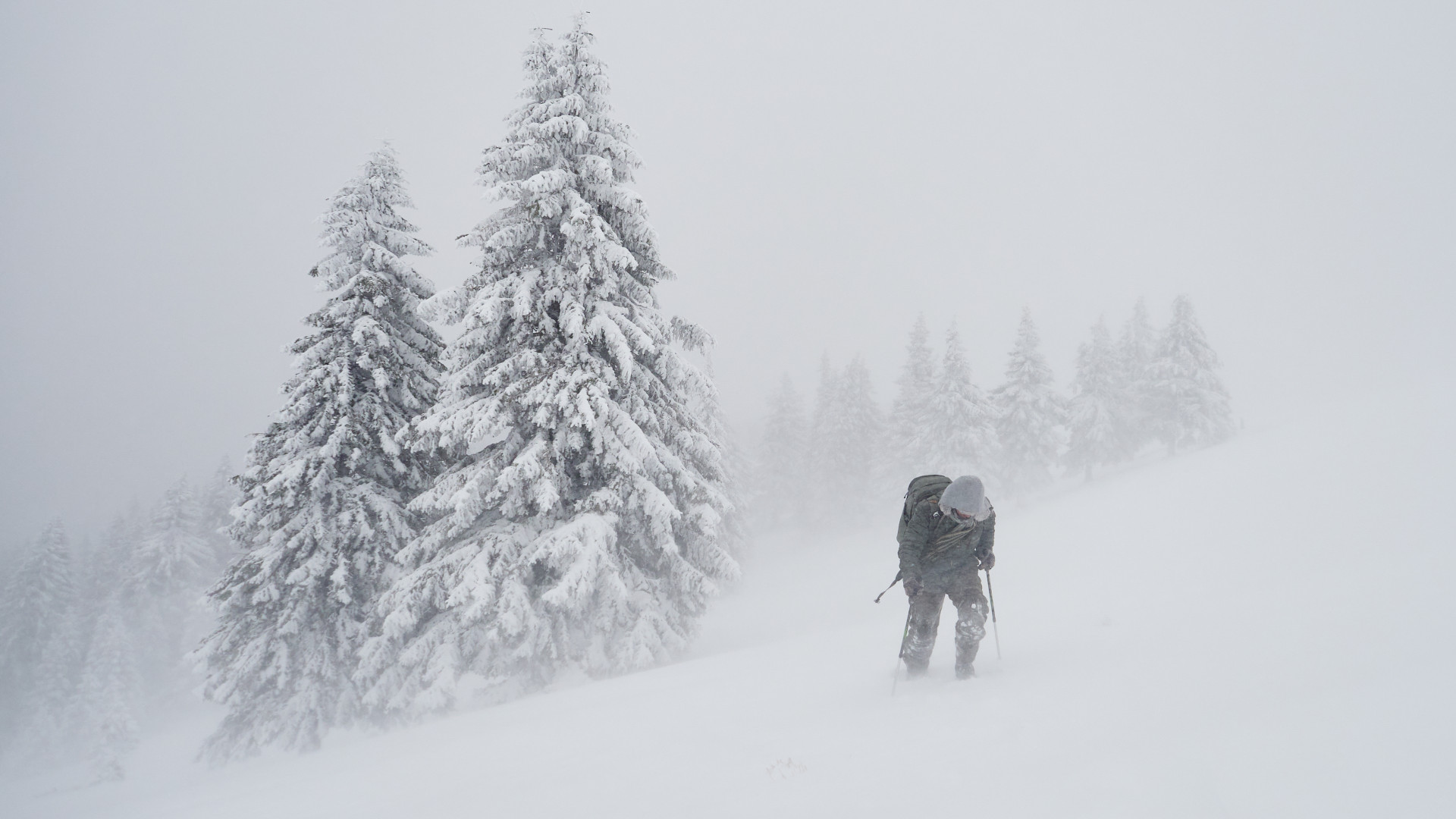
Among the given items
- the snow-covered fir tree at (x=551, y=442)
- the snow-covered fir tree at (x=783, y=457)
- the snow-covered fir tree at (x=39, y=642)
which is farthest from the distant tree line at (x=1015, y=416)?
the snow-covered fir tree at (x=39, y=642)

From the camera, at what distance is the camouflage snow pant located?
6086 millimetres

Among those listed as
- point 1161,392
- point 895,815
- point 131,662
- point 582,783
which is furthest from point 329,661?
point 1161,392

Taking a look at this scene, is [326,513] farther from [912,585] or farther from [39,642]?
[39,642]

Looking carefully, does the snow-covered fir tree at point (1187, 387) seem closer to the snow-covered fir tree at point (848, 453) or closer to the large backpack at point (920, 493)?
the snow-covered fir tree at point (848, 453)

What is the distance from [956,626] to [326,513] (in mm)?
12789

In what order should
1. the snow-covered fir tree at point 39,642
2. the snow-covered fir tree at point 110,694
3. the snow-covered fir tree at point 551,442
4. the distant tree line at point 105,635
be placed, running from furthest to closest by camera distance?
the snow-covered fir tree at point 39,642
the distant tree line at point 105,635
the snow-covered fir tree at point 110,694
the snow-covered fir tree at point 551,442

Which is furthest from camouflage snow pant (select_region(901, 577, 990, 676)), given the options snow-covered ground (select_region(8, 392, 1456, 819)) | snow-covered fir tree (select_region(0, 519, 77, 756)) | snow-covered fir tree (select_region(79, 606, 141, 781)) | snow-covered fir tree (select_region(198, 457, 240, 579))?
snow-covered fir tree (select_region(0, 519, 77, 756))

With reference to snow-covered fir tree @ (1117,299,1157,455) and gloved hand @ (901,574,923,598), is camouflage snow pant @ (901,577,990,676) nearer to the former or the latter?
gloved hand @ (901,574,923,598)

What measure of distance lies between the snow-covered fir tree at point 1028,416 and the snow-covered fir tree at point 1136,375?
6375 mm

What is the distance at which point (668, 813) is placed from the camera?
400 cm

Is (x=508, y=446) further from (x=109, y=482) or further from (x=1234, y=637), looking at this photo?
(x=109, y=482)

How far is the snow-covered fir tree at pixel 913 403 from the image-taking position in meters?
37.4

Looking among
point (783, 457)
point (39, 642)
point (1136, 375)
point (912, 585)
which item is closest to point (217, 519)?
point (39, 642)

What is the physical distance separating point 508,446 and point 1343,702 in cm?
1154
